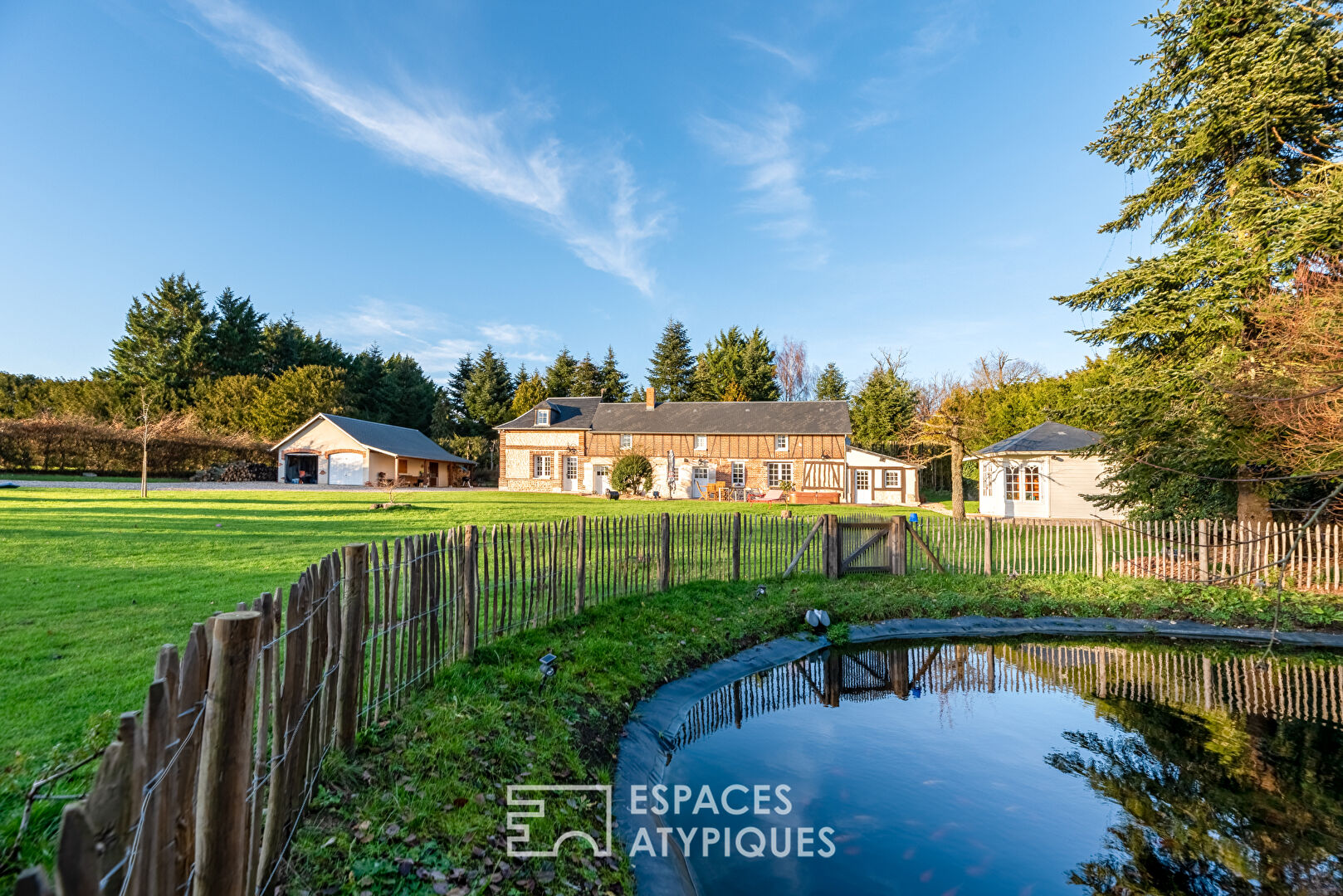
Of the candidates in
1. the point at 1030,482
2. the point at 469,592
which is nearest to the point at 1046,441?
the point at 1030,482

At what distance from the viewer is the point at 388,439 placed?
39.3 metres

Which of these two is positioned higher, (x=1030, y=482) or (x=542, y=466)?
(x=542, y=466)

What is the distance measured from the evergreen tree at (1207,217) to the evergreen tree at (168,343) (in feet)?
187

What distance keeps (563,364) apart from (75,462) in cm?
3166

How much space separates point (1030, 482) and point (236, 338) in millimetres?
56723

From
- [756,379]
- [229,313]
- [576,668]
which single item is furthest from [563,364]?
[576,668]

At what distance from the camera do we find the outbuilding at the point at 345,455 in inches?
1463

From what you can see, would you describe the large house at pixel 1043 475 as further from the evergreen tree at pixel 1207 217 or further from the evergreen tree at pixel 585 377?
the evergreen tree at pixel 585 377

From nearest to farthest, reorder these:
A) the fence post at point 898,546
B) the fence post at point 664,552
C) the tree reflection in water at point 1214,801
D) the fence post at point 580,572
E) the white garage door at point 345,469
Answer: the tree reflection in water at point 1214,801 < the fence post at point 580,572 < the fence post at point 664,552 < the fence post at point 898,546 < the white garage door at point 345,469

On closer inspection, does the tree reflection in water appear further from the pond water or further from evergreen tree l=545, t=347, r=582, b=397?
evergreen tree l=545, t=347, r=582, b=397

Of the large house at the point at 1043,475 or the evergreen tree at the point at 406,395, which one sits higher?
the evergreen tree at the point at 406,395

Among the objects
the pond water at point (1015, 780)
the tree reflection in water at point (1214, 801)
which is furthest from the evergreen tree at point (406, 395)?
the tree reflection in water at point (1214, 801)

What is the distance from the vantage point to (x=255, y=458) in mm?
39625

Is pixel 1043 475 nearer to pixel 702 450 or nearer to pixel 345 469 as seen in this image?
pixel 702 450
